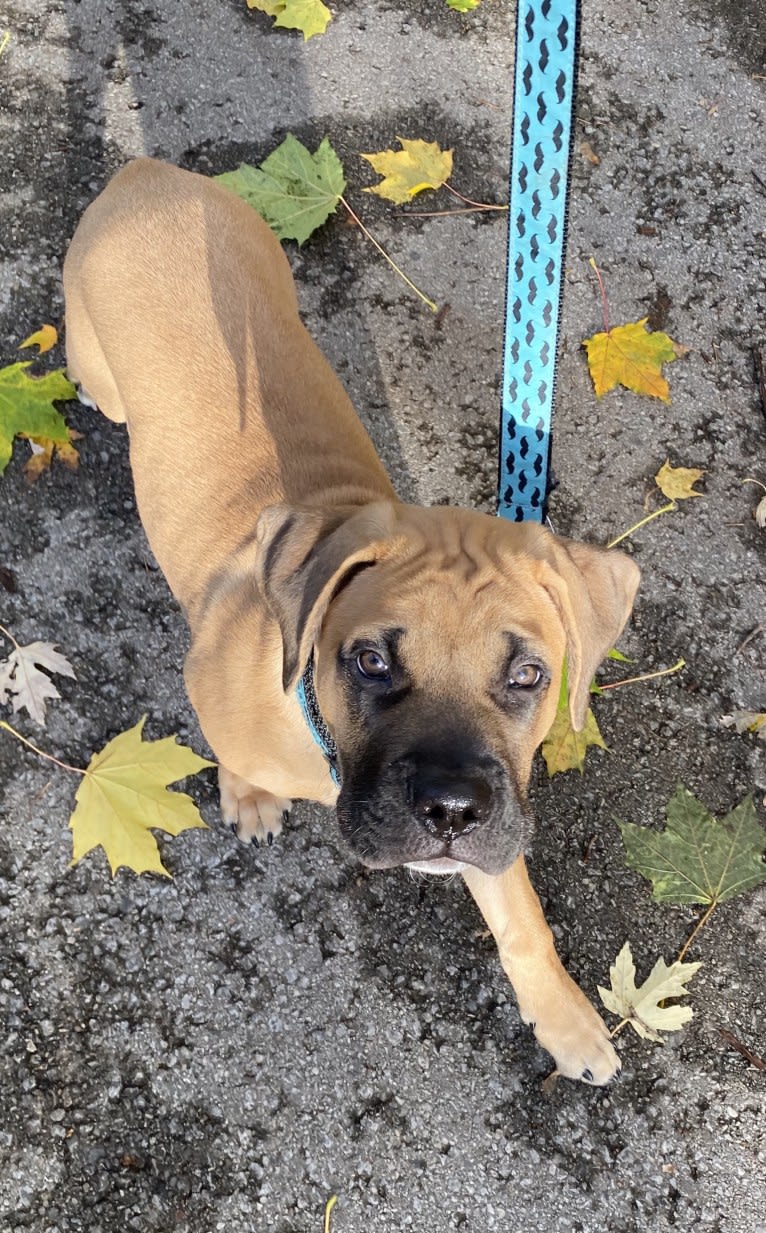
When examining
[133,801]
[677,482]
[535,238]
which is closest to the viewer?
[535,238]

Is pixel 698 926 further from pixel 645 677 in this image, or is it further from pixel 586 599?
pixel 586 599

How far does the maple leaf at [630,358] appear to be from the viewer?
4.54m

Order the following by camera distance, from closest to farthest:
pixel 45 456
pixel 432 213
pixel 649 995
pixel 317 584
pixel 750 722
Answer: pixel 317 584, pixel 649 995, pixel 750 722, pixel 45 456, pixel 432 213

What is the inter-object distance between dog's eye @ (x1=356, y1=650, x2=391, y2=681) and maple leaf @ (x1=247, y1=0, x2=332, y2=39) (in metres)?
3.92

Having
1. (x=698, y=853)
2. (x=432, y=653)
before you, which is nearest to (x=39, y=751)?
(x=432, y=653)

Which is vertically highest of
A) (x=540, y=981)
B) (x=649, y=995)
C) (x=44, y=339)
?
(x=44, y=339)

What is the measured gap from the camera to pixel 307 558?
2645mm

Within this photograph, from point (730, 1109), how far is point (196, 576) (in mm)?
2548

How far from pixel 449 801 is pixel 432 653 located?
0.38 m

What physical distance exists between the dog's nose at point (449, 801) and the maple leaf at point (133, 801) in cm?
144

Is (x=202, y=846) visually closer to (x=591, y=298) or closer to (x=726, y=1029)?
(x=726, y=1029)

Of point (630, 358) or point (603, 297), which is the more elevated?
point (603, 297)

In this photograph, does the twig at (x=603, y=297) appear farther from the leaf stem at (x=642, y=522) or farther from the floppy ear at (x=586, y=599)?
the floppy ear at (x=586, y=599)

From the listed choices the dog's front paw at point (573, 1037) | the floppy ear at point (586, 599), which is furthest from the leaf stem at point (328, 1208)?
the floppy ear at point (586, 599)
